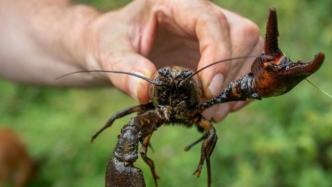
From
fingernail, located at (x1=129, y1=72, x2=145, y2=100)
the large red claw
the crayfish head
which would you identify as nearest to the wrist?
fingernail, located at (x1=129, y1=72, x2=145, y2=100)

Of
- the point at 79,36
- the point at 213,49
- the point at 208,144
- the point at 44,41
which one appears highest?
the point at 213,49

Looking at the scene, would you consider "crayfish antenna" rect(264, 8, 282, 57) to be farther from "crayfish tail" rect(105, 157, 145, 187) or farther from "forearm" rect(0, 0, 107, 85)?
"forearm" rect(0, 0, 107, 85)

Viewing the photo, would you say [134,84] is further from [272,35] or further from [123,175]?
[272,35]

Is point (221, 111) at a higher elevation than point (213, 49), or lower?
lower

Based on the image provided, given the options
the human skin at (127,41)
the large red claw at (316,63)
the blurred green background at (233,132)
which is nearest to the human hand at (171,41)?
the human skin at (127,41)

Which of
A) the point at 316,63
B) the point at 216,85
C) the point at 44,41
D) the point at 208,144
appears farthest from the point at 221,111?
the point at 316,63

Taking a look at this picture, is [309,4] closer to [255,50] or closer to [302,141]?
[302,141]

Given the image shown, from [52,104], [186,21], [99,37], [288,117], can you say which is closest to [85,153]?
[52,104]
